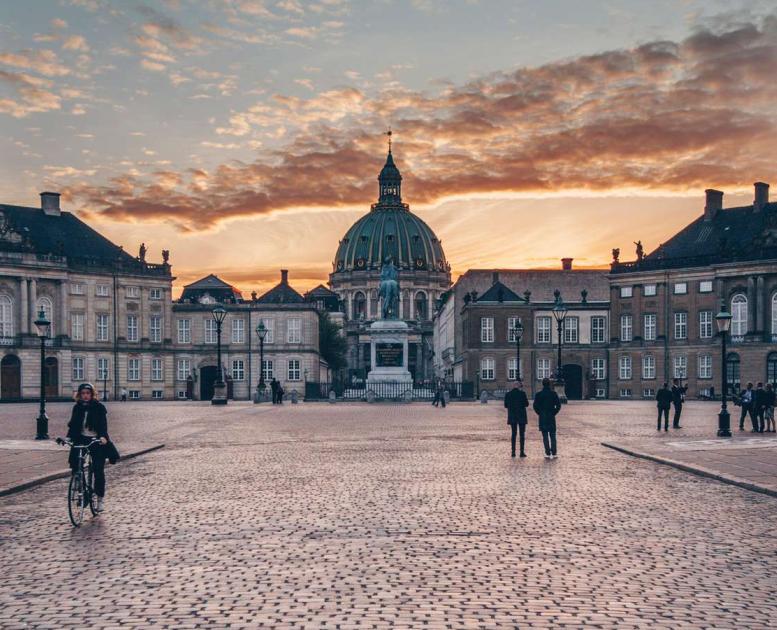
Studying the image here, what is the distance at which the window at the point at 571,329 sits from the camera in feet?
311

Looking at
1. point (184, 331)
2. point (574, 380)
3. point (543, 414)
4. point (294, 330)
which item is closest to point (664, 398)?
point (543, 414)

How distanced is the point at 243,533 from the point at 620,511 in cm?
521

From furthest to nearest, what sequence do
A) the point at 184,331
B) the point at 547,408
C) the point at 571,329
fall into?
the point at 184,331 < the point at 571,329 < the point at 547,408

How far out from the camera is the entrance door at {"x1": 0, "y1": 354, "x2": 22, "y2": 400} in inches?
3216

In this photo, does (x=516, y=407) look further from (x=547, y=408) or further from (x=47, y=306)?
(x=47, y=306)

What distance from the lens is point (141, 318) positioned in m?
91.6

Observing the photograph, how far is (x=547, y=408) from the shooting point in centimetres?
2239

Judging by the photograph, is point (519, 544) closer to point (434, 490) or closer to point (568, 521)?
point (568, 521)

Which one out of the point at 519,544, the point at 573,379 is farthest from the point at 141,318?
the point at 519,544

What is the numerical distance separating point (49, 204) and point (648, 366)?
53472mm

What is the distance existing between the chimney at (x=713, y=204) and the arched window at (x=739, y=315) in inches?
368

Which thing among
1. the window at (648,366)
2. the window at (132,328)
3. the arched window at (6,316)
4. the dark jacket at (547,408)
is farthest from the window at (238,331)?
the dark jacket at (547,408)

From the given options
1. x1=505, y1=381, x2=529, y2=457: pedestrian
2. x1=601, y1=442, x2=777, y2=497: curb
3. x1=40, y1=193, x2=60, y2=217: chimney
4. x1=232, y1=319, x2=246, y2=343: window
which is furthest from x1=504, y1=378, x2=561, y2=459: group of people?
x1=232, y1=319, x2=246, y2=343: window

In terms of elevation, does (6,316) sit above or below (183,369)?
above
